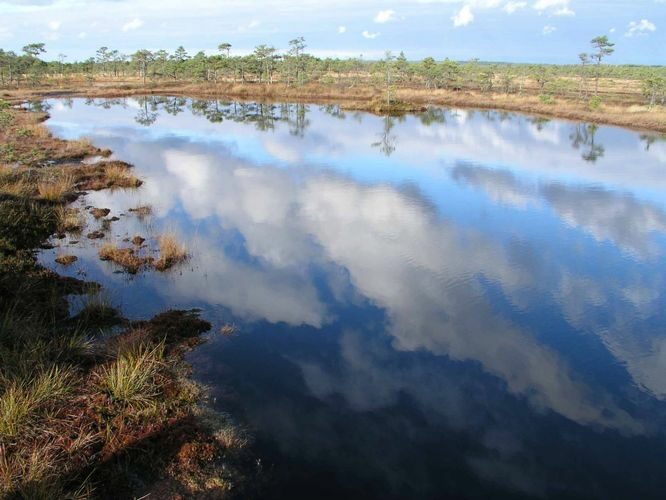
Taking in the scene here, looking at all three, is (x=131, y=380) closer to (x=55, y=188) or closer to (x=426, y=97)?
(x=55, y=188)

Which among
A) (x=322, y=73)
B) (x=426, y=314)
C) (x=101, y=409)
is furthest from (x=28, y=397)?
(x=322, y=73)

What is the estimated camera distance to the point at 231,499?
625 centimetres

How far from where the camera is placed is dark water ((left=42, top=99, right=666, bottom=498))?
7.27m

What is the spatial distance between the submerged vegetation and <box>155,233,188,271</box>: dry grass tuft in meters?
2.39

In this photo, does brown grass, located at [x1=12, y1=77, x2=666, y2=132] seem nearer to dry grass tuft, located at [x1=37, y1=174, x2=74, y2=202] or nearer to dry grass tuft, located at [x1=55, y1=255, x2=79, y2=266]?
dry grass tuft, located at [x1=37, y1=174, x2=74, y2=202]

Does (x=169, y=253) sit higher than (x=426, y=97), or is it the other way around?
(x=426, y=97)

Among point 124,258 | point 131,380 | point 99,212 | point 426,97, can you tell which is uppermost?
point 426,97

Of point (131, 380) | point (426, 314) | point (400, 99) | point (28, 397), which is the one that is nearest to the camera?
point (28, 397)

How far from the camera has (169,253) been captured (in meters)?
13.7

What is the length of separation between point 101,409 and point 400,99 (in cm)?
5337

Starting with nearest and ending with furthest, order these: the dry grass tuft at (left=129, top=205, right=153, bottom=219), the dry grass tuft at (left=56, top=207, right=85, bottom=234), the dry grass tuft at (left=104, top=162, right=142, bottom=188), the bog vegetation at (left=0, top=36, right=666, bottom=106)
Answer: the dry grass tuft at (left=56, top=207, right=85, bottom=234)
the dry grass tuft at (left=129, top=205, right=153, bottom=219)
the dry grass tuft at (left=104, top=162, right=142, bottom=188)
the bog vegetation at (left=0, top=36, right=666, bottom=106)

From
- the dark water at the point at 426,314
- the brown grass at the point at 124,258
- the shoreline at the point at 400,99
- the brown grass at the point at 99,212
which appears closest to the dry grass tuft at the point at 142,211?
the dark water at the point at 426,314

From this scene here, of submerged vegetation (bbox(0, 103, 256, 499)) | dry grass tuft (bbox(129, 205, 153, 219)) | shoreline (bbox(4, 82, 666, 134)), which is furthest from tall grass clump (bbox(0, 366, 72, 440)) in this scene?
shoreline (bbox(4, 82, 666, 134))

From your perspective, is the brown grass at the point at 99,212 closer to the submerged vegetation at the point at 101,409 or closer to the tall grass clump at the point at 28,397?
the submerged vegetation at the point at 101,409
